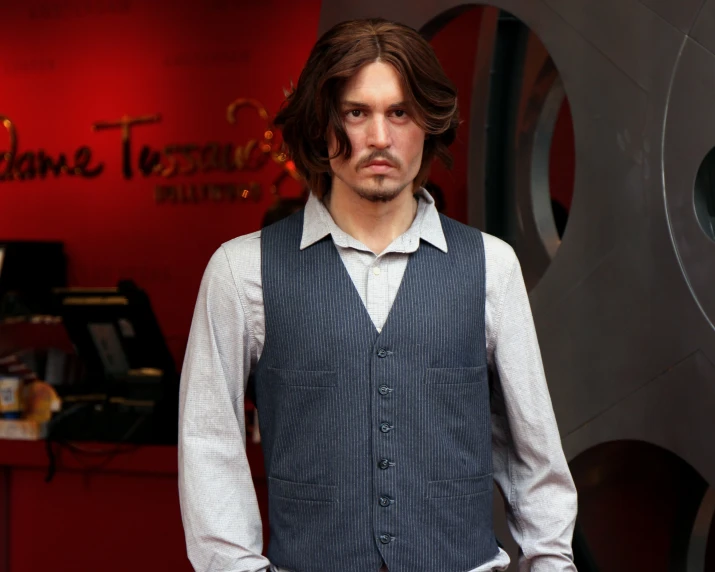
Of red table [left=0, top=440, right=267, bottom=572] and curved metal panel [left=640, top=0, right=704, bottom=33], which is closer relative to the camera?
curved metal panel [left=640, top=0, right=704, bottom=33]

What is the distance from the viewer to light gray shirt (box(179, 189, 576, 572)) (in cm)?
156

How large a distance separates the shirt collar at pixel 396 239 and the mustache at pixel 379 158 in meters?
0.12

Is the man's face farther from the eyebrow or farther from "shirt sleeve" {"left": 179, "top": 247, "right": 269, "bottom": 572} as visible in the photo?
"shirt sleeve" {"left": 179, "top": 247, "right": 269, "bottom": 572}

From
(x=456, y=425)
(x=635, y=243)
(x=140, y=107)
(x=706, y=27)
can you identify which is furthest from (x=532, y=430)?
(x=140, y=107)

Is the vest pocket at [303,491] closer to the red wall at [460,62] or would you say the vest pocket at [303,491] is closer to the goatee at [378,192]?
the goatee at [378,192]

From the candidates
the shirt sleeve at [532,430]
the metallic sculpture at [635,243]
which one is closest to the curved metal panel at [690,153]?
the metallic sculpture at [635,243]

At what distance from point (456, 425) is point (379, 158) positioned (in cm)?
42

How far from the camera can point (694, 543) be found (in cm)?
265

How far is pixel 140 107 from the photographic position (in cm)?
562

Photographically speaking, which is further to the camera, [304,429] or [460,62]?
[460,62]

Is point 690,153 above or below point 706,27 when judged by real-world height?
below

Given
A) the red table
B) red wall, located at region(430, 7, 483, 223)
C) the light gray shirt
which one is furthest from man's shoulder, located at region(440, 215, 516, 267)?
red wall, located at region(430, 7, 483, 223)

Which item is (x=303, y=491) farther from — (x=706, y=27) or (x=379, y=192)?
(x=706, y=27)

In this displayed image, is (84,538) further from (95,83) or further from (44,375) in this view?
(95,83)
